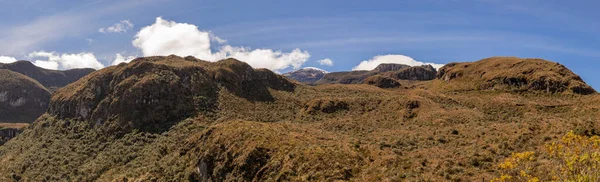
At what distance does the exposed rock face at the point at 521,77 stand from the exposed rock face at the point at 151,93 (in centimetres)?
7548

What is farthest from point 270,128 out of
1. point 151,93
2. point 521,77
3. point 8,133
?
point 8,133

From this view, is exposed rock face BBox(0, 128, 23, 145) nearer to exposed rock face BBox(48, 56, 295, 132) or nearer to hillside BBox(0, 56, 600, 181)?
hillside BBox(0, 56, 600, 181)

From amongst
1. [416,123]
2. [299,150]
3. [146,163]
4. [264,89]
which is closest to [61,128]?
[146,163]

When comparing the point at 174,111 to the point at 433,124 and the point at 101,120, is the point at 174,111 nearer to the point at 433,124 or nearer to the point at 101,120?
the point at 101,120

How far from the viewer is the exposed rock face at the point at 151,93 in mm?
93688

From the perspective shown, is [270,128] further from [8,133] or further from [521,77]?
[8,133]

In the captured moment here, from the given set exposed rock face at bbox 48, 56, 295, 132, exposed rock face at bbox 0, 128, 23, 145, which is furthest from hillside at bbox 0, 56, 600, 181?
exposed rock face at bbox 0, 128, 23, 145

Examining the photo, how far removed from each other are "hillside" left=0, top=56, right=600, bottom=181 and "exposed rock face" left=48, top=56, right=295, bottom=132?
1.27 feet

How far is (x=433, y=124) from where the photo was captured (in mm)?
70625

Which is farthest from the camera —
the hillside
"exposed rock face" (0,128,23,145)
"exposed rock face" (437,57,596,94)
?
"exposed rock face" (0,128,23,145)

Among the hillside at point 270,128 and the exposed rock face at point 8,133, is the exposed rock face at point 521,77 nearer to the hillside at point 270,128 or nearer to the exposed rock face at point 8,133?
the hillside at point 270,128

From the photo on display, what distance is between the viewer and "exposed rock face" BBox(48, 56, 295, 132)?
9369 centimetres

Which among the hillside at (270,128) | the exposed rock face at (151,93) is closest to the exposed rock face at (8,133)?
the hillside at (270,128)

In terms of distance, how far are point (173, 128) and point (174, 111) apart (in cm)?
933
